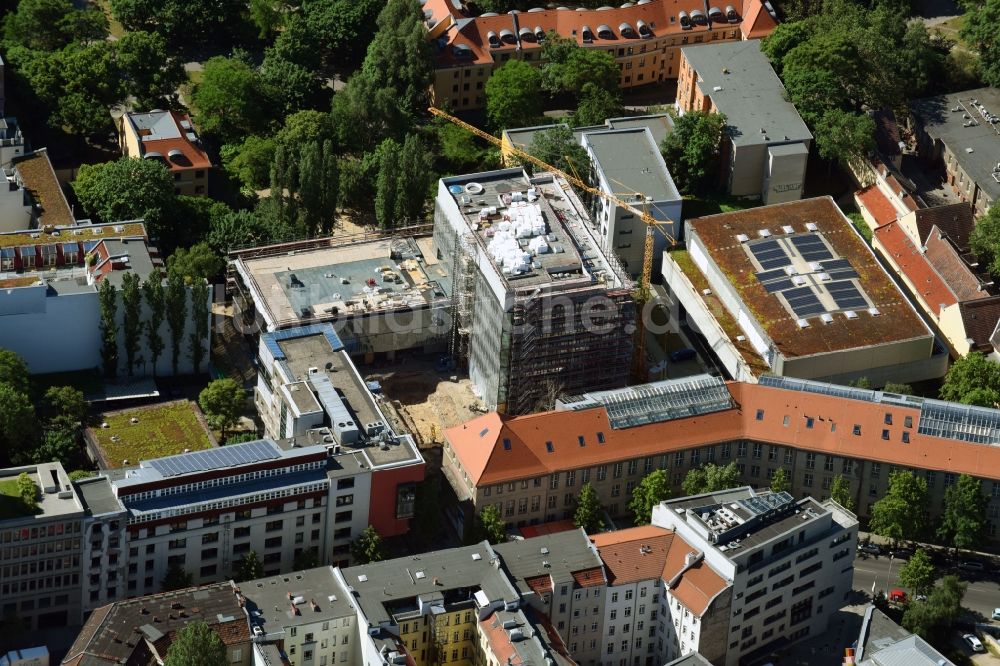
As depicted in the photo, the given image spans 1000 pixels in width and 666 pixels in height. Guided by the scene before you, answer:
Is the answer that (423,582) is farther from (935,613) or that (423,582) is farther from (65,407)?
(935,613)

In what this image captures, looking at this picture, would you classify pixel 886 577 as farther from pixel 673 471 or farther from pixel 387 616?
pixel 387 616

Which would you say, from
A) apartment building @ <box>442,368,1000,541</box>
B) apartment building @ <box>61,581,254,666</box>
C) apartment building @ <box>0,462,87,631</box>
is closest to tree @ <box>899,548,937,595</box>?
apartment building @ <box>442,368,1000,541</box>

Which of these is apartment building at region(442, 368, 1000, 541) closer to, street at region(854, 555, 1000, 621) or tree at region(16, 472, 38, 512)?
street at region(854, 555, 1000, 621)

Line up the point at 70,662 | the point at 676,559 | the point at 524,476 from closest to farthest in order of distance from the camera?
the point at 70,662
the point at 676,559
the point at 524,476

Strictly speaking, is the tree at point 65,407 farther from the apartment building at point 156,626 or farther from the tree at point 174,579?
the apartment building at point 156,626

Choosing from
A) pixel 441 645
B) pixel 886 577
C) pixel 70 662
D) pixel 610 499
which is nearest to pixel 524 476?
pixel 610 499

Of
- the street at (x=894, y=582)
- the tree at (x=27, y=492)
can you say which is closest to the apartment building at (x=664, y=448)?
the street at (x=894, y=582)
